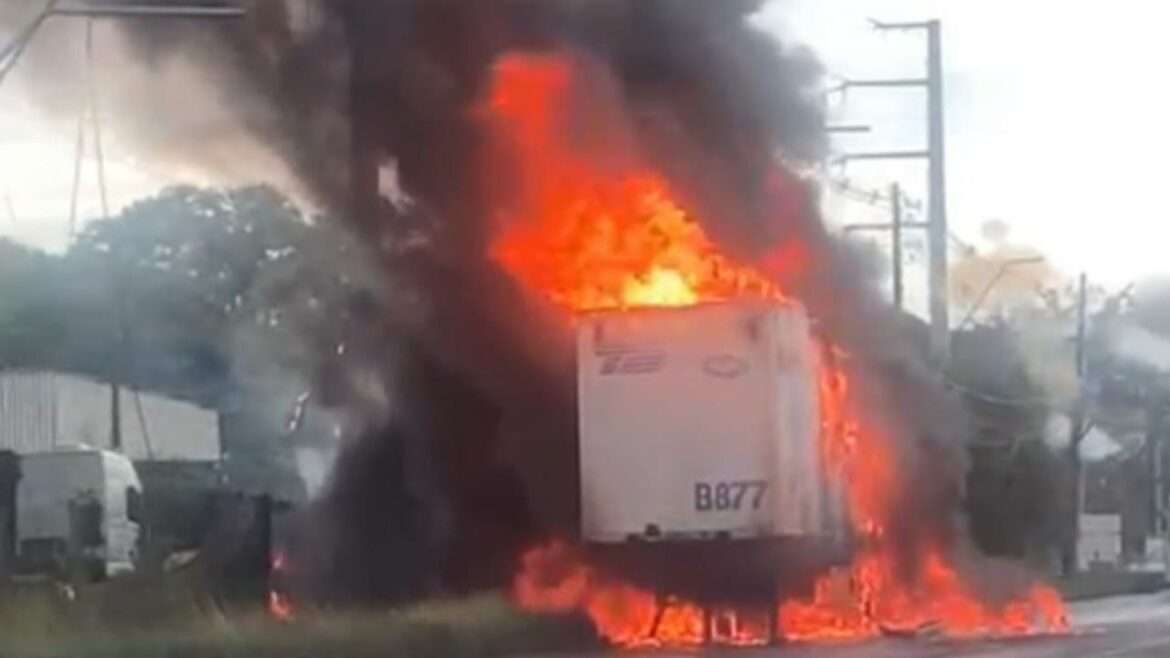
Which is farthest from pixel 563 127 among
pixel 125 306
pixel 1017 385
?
pixel 1017 385

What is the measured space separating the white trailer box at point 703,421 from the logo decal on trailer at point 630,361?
1 centimetres

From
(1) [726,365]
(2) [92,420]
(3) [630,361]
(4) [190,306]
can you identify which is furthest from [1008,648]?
(4) [190,306]

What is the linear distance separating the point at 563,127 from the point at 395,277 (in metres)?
2.82

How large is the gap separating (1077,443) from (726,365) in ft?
152

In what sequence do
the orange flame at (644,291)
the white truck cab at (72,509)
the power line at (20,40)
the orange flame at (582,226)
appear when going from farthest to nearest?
the white truck cab at (72,509) < the orange flame at (582,226) < the orange flame at (644,291) < the power line at (20,40)

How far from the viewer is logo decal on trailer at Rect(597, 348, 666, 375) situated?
1071 inches

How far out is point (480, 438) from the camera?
1248 inches

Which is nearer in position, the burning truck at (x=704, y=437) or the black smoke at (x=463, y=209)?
the burning truck at (x=704, y=437)

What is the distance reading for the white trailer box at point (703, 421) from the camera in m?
27.0

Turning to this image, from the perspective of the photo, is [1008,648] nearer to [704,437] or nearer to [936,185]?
[704,437]

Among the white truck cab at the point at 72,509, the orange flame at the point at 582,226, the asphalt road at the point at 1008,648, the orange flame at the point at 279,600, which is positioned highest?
the orange flame at the point at 582,226

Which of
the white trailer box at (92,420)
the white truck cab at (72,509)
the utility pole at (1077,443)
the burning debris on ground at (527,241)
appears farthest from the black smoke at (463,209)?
the utility pole at (1077,443)

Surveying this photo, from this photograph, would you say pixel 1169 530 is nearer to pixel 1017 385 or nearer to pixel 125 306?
pixel 1017 385

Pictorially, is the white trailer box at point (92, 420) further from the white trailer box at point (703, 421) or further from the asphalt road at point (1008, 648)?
the asphalt road at point (1008, 648)
